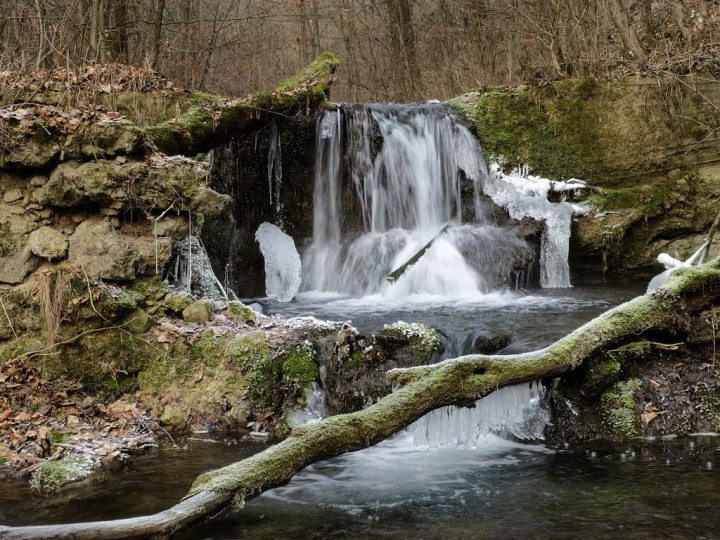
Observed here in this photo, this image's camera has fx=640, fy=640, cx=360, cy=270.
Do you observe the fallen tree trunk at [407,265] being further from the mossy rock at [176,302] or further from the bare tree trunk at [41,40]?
the bare tree trunk at [41,40]

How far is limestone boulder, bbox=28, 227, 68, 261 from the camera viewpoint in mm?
6258

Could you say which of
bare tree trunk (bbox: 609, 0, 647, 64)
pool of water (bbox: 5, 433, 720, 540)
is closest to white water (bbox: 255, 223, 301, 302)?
pool of water (bbox: 5, 433, 720, 540)

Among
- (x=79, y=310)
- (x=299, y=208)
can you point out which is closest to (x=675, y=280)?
(x=79, y=310)

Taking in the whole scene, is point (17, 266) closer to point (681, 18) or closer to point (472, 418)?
point (472, 418)

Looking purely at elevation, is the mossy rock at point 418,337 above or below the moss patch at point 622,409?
above

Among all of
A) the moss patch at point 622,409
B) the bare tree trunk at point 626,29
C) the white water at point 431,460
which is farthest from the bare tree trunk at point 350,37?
the white water at point 431,460

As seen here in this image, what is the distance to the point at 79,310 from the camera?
20.0 feet

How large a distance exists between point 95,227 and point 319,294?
3.94 metres

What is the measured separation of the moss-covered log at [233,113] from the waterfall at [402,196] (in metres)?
0.67

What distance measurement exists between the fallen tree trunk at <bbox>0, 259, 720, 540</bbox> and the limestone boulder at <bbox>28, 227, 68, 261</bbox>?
3.60m

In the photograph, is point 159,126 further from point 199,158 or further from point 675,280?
point 675,280

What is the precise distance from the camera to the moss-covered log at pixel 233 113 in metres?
7.77

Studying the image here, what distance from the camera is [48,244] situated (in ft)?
20.6

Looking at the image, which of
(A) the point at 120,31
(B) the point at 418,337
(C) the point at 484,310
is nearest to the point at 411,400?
(B) the point at 418,337
